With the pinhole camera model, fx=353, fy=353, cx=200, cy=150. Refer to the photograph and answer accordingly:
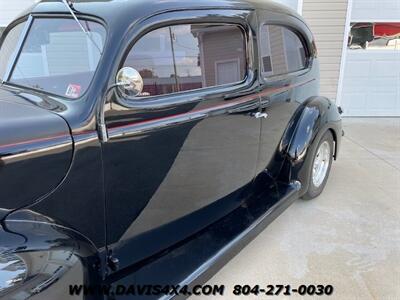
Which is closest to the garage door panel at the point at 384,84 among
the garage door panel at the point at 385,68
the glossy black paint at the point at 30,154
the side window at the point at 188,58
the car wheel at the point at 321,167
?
the garage door panel at the point at 385,68

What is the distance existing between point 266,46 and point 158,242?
1.74 m

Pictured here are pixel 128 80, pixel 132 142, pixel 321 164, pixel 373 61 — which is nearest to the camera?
pixel 128 80

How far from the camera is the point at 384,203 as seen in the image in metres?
3.73

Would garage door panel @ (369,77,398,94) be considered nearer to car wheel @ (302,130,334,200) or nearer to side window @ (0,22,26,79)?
car wheel @ (302,130,334,200)

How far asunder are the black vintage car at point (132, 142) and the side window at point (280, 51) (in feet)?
0.08

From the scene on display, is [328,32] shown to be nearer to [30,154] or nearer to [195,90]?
[195,90]

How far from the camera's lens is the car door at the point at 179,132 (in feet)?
6.18

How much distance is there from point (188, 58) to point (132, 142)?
2.28ft

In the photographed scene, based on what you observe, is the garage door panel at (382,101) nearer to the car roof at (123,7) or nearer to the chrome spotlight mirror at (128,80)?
the car roof at (123,7)

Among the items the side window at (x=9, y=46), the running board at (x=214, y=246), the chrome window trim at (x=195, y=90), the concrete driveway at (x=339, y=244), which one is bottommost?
the concrete driveway at (x=339, y=244)

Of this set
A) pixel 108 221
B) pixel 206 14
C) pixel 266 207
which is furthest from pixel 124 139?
pixel 266 207

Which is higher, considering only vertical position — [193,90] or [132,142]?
[193,90]

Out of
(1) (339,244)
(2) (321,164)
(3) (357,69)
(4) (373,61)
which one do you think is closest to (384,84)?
(4) (373,61)

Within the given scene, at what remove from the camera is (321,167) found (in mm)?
3891
